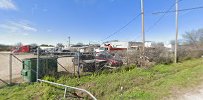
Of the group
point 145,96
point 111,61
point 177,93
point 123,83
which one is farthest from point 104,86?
point 111,61

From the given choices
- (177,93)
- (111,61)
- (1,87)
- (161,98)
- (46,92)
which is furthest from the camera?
(111,61)

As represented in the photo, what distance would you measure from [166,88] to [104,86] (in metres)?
2.63

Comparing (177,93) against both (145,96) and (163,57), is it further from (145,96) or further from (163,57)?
(163,57)

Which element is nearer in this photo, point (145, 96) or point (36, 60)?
point (145, 96)

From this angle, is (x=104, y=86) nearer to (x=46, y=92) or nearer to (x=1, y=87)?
(x=46, y=92)

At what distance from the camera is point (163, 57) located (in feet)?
67.8

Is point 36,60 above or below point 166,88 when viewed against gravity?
above

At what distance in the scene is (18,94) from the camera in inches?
333

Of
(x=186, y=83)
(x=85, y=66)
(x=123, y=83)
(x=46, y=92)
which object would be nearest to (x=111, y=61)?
(x=85, y=66)

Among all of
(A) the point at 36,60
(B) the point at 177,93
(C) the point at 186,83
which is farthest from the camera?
(A) the point at 36,60

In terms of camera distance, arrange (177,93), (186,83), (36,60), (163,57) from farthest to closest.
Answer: (163,57)
(36,60)
(186,83)
(177,93)

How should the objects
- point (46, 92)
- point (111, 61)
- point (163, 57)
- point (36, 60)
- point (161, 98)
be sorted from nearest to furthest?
1. point (161, 98)
2. point (46, 92)
3. point (36, 60)
4. point (111, 61)
5. point (163, 57)

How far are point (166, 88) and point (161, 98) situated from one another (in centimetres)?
142

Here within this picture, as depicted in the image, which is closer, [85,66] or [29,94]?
[29,94]
